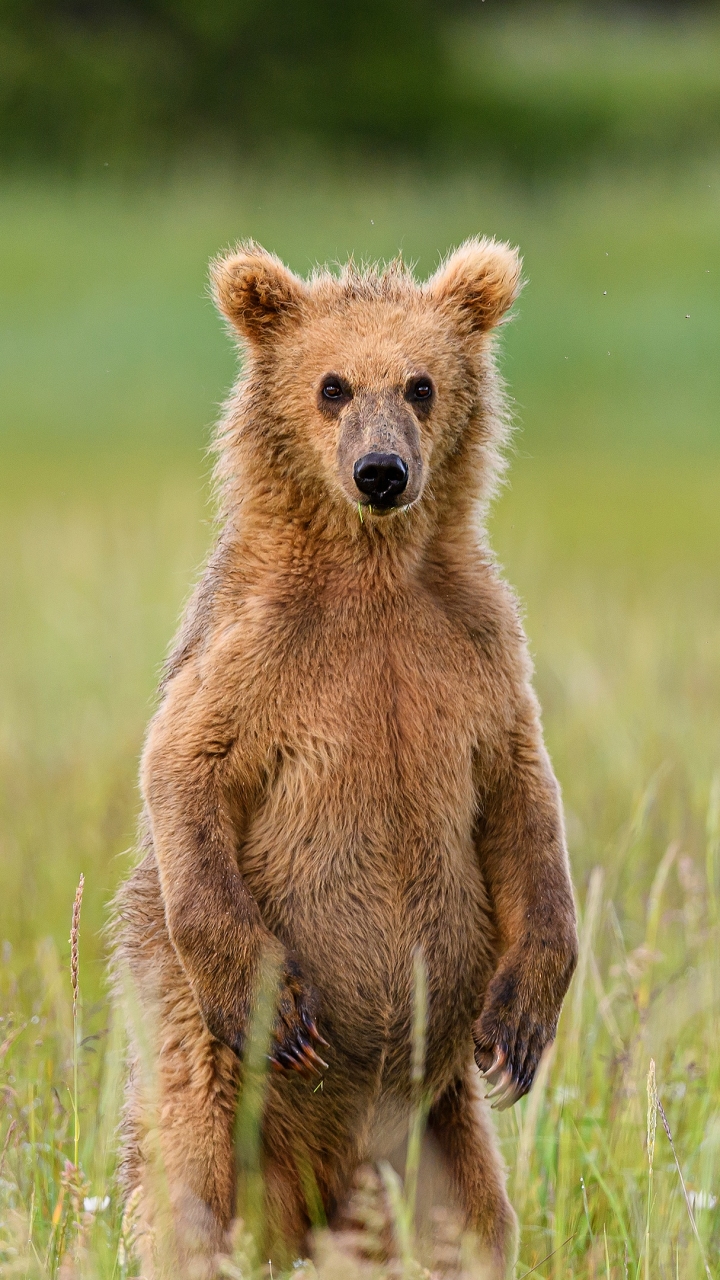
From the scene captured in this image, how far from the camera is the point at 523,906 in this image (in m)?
3.72

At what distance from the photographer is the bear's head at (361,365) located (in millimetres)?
3730

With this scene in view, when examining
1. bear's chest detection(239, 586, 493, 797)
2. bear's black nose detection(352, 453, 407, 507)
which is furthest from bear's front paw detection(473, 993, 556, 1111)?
bear's black nose detection(352, 453, 407, 507)

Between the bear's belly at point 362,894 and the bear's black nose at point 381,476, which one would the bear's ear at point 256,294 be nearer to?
the bear's black nose at point 381,476

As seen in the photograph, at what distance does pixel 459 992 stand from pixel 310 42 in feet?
129

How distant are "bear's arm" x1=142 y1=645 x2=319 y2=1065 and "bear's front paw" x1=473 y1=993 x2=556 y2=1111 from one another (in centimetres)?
39

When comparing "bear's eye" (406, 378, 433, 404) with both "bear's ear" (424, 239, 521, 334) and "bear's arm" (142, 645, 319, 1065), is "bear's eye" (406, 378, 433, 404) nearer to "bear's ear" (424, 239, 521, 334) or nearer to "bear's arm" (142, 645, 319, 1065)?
"bear's ear" (424, 239, 521, 334)

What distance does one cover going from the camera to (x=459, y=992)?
3729mm

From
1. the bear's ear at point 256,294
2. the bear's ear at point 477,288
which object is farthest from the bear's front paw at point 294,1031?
the bear's ear at point 477,288

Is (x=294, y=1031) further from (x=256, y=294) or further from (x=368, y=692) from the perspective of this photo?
(x=256, y=294)

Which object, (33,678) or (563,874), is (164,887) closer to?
(563,874)

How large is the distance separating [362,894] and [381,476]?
0.88 meters

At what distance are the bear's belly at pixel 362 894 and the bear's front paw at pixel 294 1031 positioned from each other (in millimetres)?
131

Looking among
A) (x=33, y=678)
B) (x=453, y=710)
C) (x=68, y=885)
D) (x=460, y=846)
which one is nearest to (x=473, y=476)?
(x=453, y=710)

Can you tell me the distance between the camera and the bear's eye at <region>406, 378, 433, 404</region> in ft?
12.5
